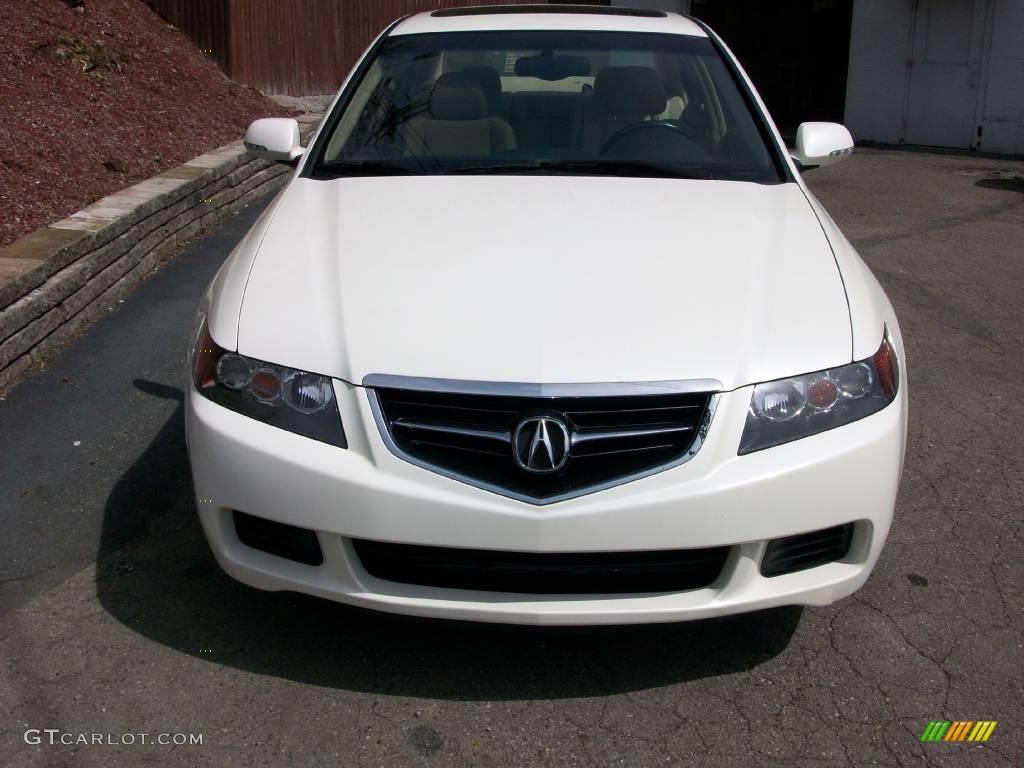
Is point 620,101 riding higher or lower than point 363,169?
higher

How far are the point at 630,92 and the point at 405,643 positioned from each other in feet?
7.32

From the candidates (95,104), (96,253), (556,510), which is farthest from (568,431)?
(95,104)

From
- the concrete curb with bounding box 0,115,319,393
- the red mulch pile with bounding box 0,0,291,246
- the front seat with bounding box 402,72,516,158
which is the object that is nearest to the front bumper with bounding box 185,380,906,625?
the front seat with bounding box 402,72,516,158

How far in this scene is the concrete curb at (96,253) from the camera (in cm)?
487

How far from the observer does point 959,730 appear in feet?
9.04

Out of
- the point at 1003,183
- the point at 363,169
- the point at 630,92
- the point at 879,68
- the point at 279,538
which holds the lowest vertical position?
the point at 1003,183

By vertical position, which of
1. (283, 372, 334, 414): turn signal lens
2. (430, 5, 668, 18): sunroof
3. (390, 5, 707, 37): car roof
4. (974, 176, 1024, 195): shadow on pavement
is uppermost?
(430, 5, 668, 18): sunroof

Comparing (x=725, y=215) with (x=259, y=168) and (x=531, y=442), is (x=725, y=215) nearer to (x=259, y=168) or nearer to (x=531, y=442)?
(x=531, y=442)

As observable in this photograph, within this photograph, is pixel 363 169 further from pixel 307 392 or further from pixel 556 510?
pixel 556 510

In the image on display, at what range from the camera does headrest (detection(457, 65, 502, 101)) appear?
13.9 ft

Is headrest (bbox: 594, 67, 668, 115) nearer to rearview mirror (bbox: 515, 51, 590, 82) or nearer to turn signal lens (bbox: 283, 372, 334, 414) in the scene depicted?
rearview mirror (bbox: 515, 51, 590, 82)

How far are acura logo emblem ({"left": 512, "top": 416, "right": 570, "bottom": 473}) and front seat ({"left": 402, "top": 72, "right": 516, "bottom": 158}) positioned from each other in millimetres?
1658

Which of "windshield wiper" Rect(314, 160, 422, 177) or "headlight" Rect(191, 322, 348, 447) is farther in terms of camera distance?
"windshield wiper" Rect(314, 160, 422, 177)

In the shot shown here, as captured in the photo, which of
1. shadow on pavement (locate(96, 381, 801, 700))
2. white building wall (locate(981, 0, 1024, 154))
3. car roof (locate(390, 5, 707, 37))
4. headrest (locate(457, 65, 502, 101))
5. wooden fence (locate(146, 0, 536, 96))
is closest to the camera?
shadow on pavement (locate(96, 381, 801, 700))
